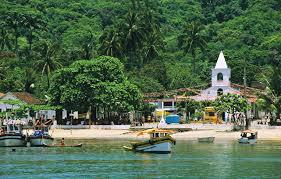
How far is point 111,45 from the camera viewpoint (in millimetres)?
134625

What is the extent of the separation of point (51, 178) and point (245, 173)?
44.9ft

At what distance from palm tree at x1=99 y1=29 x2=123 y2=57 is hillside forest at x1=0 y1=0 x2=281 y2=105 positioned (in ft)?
0.56

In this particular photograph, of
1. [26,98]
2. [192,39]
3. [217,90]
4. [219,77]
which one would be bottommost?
[26,98]

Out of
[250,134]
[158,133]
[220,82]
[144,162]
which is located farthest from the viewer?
[220,82]

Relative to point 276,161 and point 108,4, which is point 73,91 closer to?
point 276,161

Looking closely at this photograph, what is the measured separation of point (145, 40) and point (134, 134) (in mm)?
44661

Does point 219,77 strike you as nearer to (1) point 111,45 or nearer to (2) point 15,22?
(1) point 111,45

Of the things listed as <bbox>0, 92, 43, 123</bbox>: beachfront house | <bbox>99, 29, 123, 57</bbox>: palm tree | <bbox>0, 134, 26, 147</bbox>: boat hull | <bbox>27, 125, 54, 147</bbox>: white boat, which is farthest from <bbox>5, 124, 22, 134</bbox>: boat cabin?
<bbox>99, 29, 123, 57</bbox>: palm tree

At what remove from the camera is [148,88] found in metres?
125

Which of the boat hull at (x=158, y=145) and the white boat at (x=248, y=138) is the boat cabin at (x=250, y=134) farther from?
the boat hull at (x=158, y=145)

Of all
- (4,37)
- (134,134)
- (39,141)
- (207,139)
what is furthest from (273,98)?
(4,37)

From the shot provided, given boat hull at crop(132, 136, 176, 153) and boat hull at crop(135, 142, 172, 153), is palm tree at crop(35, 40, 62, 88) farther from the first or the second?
boat hull at crop(135, 142, 172, 153)

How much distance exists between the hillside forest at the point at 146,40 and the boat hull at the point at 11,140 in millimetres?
33215

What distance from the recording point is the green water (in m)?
56.1
